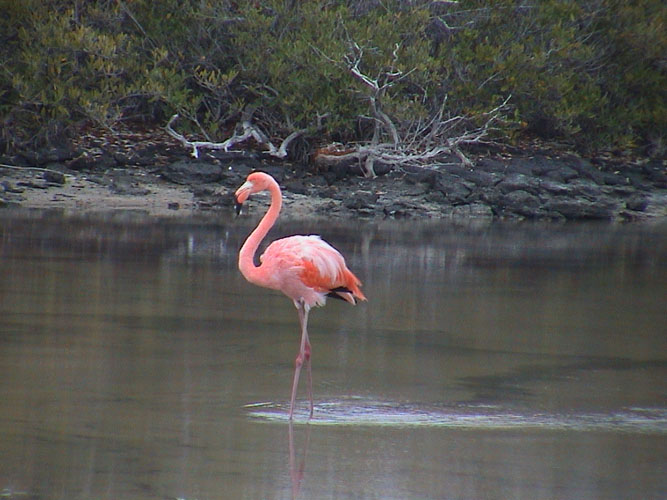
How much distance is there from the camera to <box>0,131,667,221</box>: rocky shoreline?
65.8ft

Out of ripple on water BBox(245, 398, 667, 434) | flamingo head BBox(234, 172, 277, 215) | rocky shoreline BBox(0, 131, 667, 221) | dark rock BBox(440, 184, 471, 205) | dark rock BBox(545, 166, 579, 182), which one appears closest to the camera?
ripple on water BBox(245, 398, 667, 434)

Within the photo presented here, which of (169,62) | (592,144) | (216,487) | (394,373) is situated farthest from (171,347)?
(592,144)

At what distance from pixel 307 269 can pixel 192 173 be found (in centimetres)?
1436

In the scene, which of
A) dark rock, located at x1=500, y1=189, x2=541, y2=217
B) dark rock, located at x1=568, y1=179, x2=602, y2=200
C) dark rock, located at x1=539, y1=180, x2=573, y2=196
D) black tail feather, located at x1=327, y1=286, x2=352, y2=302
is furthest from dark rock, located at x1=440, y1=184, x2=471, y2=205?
black tail feather, located at x1=327, y1=286, x2=352, y2=302

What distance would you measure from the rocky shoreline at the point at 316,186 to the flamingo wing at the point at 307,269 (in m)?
11.8

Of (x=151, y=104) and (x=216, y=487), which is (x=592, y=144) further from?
(x=216, y=487)

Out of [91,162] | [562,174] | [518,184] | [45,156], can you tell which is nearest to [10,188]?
[45,156]

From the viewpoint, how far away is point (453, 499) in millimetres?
4996

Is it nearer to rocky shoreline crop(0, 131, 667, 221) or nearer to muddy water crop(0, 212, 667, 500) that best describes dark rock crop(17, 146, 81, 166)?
rocky shoreline crop(0, 131, 667, 221)

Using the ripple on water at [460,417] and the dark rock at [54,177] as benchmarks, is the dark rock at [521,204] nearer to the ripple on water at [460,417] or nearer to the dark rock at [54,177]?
the dark rock at [54,177]

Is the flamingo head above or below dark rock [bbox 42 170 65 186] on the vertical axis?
below

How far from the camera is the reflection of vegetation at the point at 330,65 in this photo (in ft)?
71.6

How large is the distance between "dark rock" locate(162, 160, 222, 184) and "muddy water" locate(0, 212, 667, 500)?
7.93 metres

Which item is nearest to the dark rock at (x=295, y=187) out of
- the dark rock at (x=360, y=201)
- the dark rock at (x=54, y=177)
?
the dark rock at (x=360, y=201)
